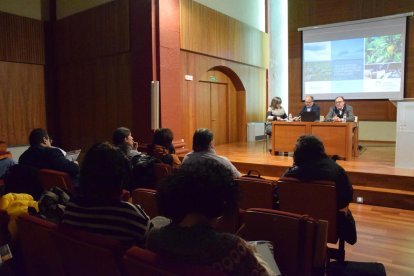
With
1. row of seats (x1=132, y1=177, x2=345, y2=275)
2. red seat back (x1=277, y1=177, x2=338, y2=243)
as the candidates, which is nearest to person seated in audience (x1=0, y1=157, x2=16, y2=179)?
row of seats (x1=132, y1=177, x2=345, y2=275)

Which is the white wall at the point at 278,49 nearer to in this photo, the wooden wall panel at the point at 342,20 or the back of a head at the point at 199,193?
the wooden wall panel at the point at 342,20

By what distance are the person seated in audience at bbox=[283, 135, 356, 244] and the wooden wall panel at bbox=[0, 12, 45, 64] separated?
621cm

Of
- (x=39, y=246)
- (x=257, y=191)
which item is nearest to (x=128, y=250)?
(x=39, y=246)

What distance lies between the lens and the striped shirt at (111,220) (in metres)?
1.30

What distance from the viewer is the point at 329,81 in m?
7.57

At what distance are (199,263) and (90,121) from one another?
6.43 meters

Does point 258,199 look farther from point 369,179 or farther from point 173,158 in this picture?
point 369,179

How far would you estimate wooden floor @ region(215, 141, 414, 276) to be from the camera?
106 inches

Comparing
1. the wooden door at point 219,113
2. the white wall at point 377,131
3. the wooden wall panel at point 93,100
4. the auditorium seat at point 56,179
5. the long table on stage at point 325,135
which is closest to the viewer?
the auditorium seat at point 56,179

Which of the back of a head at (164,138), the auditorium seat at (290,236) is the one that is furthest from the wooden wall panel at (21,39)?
the auditorium seat at (290,236)

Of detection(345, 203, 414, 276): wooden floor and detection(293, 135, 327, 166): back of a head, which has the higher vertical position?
detection(293, 135, 327, 166): back of a head

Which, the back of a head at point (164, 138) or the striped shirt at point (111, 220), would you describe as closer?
the striped shirt at point (111, 220)

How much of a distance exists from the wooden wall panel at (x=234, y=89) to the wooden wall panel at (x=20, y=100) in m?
3.07

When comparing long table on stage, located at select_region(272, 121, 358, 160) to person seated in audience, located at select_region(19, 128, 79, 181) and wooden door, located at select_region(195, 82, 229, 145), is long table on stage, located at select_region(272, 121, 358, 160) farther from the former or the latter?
person seated in audience, located at select_region(19, 128, 79, 181)
